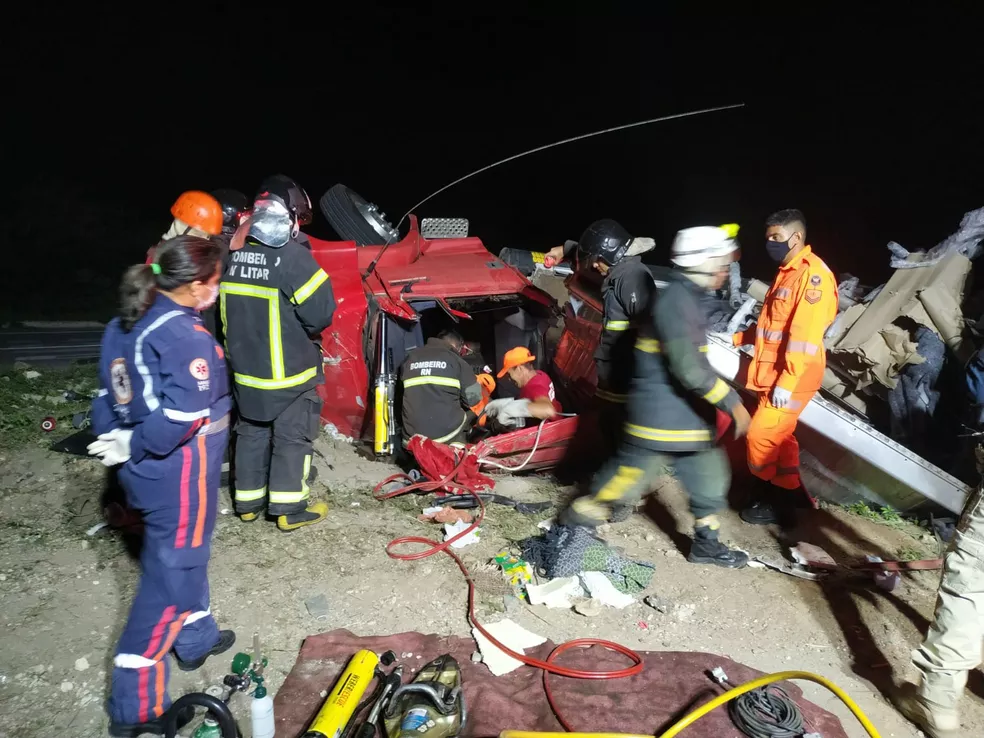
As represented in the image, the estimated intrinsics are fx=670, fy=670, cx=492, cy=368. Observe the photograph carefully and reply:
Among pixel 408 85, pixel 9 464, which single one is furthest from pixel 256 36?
pixel 9 464

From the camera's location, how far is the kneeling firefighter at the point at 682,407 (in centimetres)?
317

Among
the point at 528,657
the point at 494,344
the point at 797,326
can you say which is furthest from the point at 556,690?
the point at 494,344

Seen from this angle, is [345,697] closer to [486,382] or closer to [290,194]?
[290,194]

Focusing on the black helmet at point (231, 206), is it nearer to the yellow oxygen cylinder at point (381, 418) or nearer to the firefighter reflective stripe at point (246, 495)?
the yellow oxygen cylinder at point (381, 418)

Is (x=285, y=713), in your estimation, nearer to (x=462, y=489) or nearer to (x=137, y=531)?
(x=137, y=531)

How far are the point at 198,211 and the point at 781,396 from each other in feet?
11.6

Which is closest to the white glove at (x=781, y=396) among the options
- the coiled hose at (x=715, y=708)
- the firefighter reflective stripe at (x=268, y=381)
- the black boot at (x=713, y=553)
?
the black boot at (x=713, y=553)

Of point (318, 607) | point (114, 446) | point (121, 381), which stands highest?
point (121, 381)

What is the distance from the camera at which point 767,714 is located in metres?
2.66

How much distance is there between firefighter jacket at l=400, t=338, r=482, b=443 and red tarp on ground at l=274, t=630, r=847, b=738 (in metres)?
1.70

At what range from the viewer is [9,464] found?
176 inches

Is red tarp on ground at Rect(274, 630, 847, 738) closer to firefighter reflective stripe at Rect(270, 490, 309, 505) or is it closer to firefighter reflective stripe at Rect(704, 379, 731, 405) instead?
firefighter reflective stripe at Rect(270, 490, 309, 505)

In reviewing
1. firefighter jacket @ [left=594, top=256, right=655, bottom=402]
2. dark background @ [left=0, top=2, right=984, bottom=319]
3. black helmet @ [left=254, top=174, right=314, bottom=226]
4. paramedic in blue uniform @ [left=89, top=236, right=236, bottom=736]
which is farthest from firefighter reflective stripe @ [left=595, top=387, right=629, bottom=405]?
dark background @ [left=0, top=2, right=984, bottom=319]

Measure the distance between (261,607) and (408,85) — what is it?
18591 mm
